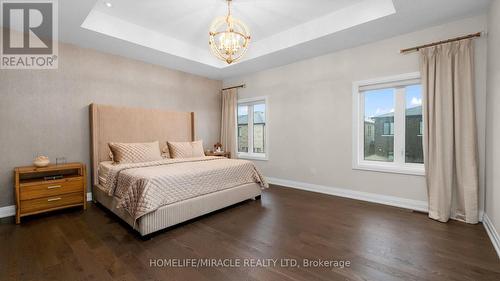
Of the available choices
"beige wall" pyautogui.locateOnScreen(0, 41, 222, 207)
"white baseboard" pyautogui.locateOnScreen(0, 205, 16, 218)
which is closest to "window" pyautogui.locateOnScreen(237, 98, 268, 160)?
"beige wall" pyautogui.locateOnScreen(0, 41, 222, 207)

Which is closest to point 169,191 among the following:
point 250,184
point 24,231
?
point 250,184

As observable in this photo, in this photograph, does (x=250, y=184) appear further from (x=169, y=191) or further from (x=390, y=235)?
(x=390, y=235)

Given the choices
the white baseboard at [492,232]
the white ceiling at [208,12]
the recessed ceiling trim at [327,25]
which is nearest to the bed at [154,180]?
the white ceiling at [208,12]

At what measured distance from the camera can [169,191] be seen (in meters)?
2.44

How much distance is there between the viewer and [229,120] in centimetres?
530

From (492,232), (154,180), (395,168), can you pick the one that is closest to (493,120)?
(492,232)

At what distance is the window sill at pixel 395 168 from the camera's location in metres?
3.05

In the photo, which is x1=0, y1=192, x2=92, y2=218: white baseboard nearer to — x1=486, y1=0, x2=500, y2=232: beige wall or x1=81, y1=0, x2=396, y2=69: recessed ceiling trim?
x1=81, y1=0, x2=396, y2=69: recessed ceiling trim

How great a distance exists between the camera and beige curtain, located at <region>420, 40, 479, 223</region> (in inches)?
101

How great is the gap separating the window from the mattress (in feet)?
9.16

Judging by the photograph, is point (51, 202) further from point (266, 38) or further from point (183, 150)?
point (266, 38)

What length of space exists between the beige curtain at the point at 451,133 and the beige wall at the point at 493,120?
0.13 metres

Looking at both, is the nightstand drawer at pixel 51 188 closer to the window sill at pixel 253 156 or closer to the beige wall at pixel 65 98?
the beige wall at pixel 65 98

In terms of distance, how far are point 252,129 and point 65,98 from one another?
3.43 meters
